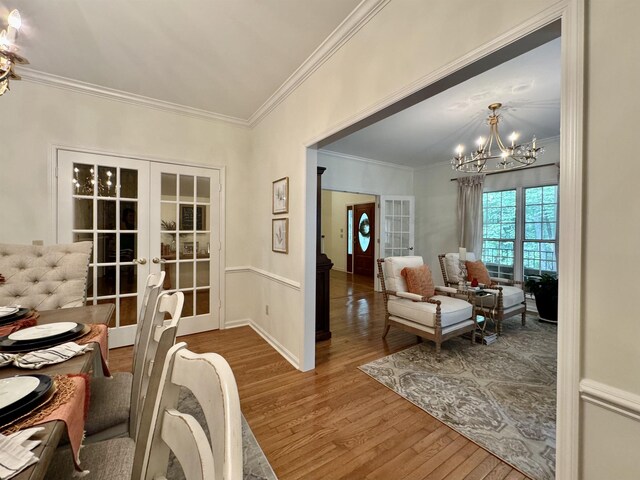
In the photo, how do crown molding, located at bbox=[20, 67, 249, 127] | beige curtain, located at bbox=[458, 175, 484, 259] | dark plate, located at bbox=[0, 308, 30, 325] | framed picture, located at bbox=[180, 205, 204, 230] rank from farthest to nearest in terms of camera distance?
beige curtain, located at bbox=[458, 175, 484, 259], framed picture, located at bbox=[180, 205, 204, 230], crown molding, located at bbox=[20, 67, 249, 127], dark plate, located at bbox=[0, 308, 30, 325]

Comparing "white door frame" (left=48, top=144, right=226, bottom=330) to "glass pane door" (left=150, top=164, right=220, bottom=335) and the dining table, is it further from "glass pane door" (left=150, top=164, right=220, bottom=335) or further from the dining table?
the dining table

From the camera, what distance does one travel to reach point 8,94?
2.54 m

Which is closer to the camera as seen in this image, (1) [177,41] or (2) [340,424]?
(2) [340,424]

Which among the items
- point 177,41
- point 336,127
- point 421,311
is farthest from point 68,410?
point 421,311

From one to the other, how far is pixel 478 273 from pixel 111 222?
4767mm

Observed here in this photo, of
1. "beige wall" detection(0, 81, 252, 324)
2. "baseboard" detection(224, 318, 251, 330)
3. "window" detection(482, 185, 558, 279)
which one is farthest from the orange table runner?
"window" detection(482, 185, 558, 279)

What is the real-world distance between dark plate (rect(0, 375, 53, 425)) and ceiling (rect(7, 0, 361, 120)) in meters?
2.23

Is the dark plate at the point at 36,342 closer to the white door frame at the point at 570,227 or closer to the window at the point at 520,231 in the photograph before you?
the white door frame at the point at 570,227

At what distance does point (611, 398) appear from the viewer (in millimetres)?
872

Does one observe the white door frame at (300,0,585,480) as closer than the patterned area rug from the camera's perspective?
Yes

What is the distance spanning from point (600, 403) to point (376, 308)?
12.8ft

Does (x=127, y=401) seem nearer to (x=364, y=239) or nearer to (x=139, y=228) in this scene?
(x=139, y=228)

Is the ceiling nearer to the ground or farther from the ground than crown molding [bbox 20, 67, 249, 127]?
farther from the ground

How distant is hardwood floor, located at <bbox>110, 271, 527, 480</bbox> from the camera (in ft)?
5.01
